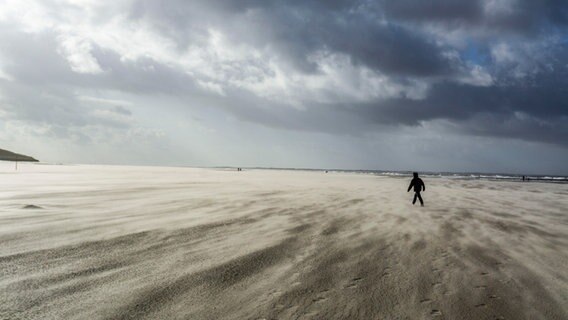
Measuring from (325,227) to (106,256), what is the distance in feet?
16.8

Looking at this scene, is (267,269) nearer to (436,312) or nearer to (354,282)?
(354,282)

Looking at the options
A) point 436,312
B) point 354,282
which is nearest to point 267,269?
point 354,282

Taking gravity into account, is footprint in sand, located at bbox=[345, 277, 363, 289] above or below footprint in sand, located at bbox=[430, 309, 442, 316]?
above

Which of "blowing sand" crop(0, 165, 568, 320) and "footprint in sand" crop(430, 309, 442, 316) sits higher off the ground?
"blowing sand" crop(0, 165, 568, 320)

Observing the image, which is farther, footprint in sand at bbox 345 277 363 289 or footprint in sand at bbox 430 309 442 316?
footprint in sand at bbox 345 277 363 289

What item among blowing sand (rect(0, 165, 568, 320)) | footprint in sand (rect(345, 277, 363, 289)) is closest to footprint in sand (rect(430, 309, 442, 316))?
blowing sand (rect(0, 165, 568, 320))

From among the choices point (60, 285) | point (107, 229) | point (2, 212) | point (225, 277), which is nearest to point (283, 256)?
point (225, 277)

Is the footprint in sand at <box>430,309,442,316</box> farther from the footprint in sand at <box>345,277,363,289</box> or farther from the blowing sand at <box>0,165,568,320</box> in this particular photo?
the footprint in sand at <box>345,277,363,289</box>

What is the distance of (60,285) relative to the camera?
3.87m

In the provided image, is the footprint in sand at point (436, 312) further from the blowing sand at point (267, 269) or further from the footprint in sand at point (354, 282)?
the footprint in sand at point (354, 282)

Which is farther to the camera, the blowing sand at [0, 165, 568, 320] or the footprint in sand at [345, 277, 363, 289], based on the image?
the footprint in sand at [345, 277, 363, 289]

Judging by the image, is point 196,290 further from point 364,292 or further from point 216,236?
point 216,236

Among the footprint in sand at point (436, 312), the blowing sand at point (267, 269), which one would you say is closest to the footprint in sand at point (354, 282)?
the blowing sand at point (267, 269)

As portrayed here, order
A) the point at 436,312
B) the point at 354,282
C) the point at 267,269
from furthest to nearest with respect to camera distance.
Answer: the point at 267,269 → the point at 354,282 → the point at 436,312
